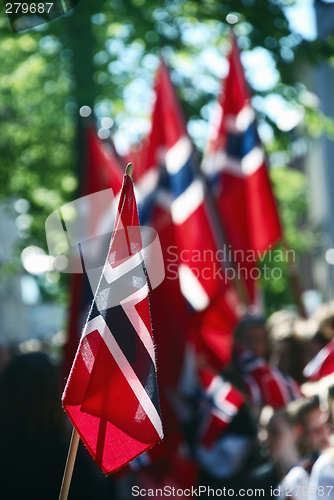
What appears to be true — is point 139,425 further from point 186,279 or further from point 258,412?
point 186,279

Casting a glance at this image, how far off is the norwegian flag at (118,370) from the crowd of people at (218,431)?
2.00 ft

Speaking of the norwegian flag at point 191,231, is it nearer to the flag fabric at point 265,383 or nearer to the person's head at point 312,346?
the flag fabric at point 265,383

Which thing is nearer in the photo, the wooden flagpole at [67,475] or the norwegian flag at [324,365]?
the wooden flagpole at [67,475]

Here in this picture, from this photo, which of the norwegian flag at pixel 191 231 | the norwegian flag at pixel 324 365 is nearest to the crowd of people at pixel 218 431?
the norwegian flag at pixel 324 365

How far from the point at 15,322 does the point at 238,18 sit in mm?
18899

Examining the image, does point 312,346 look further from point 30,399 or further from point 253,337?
point 30,399

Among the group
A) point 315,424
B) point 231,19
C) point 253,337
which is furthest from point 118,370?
point 231,19

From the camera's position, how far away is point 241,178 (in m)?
4.88

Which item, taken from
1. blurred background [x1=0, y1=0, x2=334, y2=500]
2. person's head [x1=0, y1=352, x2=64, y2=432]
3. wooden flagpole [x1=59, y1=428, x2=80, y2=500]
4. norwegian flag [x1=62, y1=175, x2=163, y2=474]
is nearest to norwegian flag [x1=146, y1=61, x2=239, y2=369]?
blurred background [x1=0, y1=0, x2=334, y2=500]

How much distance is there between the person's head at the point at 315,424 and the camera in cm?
285

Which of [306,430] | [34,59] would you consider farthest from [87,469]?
[34,59]

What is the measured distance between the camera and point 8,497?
2.68m

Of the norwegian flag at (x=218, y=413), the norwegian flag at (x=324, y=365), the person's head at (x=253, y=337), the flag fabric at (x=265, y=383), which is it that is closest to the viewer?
the norwegian flag at (x=324, y=365)

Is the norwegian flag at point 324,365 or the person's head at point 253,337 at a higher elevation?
the norwegian flag at point 324,365
